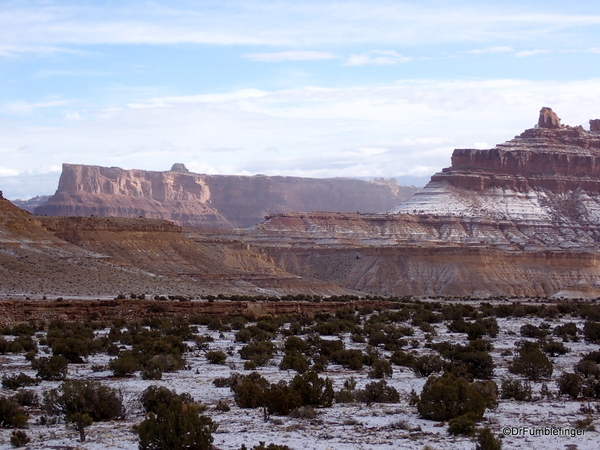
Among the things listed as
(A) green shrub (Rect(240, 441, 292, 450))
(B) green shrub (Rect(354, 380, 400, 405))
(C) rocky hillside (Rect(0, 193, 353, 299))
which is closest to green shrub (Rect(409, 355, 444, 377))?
(B) green shrub (Rect(354, 380, 400, 405))

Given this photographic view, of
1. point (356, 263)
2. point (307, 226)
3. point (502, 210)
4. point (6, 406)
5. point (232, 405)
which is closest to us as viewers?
point (6, 406)

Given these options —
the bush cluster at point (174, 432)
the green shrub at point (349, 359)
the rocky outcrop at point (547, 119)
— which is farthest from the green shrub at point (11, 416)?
the rocky outcrop at point (547, 119)

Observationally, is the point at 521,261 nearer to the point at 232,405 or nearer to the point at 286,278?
the point at 286,278

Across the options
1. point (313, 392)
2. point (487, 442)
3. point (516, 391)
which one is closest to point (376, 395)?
point (313, 392)

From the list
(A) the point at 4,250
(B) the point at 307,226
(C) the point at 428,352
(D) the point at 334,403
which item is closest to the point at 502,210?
(B) the point at 307,226

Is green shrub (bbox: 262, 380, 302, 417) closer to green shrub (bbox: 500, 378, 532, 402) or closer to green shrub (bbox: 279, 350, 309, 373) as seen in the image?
green shrub (bbox: 500, 378, 532, 402)

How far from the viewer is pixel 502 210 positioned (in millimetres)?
142375

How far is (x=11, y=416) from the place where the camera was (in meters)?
19.1

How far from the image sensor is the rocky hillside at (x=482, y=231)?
107 m

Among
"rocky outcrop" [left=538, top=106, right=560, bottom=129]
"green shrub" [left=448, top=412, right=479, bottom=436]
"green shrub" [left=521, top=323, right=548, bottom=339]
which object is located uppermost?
"rocky outcrop" [left=538, top=106, right=560, bottom=129]

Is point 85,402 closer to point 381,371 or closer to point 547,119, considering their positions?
point 381,371

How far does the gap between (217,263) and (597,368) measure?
54.4m

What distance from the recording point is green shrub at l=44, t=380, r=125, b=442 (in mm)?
19391

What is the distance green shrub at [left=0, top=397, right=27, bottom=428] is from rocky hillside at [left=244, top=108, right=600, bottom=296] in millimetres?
80551
